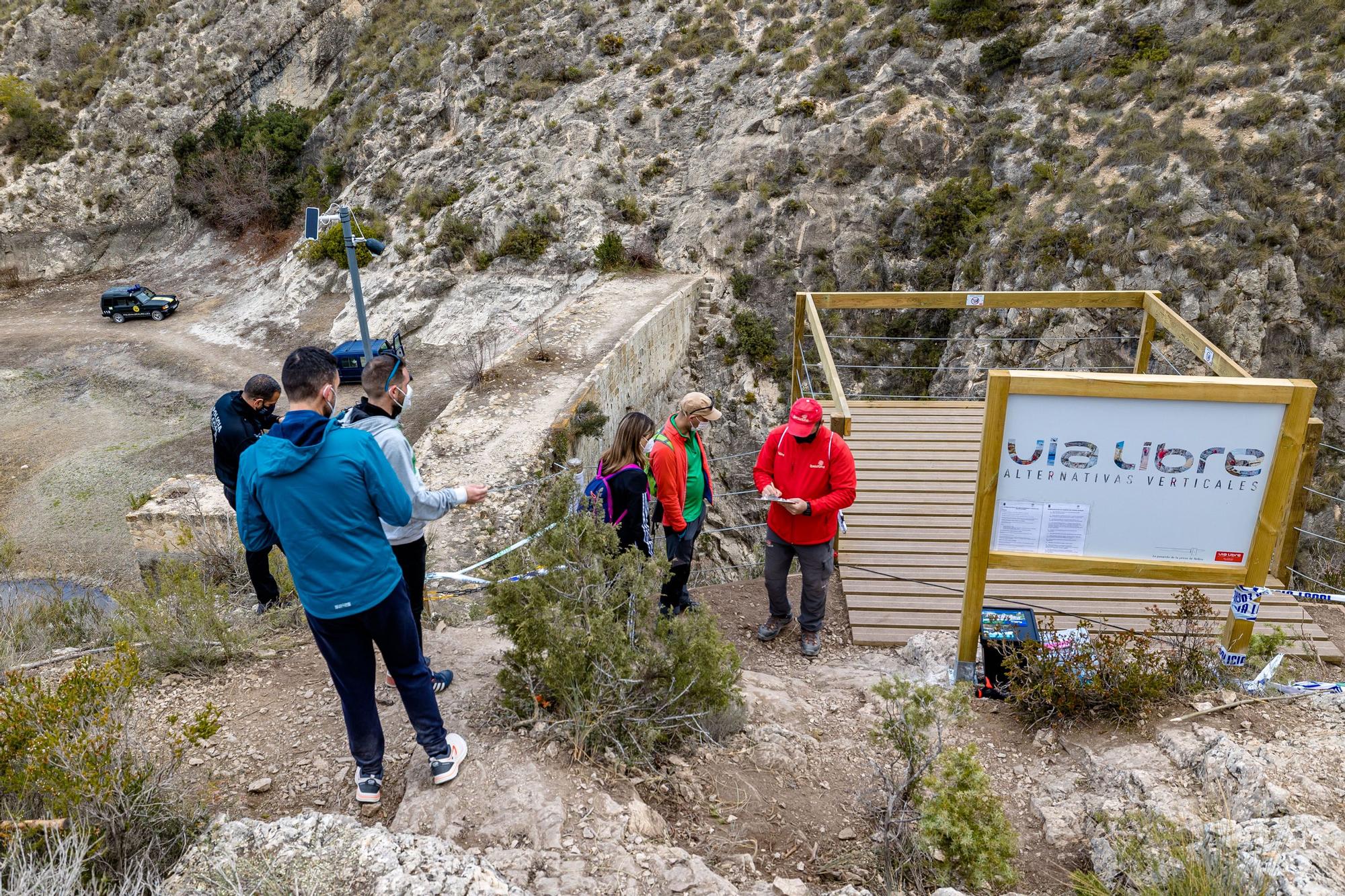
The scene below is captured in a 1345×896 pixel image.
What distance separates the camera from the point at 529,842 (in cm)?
271

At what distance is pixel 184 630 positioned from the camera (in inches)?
171

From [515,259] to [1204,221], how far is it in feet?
42.7

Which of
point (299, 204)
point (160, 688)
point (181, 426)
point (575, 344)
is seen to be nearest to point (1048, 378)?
point (160, 688)

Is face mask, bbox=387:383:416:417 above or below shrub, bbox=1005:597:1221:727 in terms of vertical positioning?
above

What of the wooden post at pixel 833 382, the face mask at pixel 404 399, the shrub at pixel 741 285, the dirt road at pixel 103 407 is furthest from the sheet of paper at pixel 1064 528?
the shrub at pixel 741 285

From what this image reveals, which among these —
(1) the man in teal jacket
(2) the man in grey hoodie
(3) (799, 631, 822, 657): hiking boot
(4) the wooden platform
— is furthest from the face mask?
(4) the wooden platform

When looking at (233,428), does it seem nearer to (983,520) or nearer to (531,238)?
(983,520)

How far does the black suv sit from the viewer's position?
2072cm

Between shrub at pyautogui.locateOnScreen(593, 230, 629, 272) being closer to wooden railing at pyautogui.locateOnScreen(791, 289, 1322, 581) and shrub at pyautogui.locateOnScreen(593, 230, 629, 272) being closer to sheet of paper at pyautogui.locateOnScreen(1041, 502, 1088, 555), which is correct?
wooden railing at pyautogui.locateOnScreen(791, 289, 1322, 581)

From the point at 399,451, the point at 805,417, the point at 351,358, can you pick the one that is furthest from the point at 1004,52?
the point at 399,451

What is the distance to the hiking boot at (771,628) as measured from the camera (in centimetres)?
532

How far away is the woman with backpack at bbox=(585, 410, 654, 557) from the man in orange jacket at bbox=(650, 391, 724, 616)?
309 millimetres

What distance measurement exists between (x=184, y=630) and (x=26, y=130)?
29112mm

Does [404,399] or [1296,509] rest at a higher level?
[404,399]
